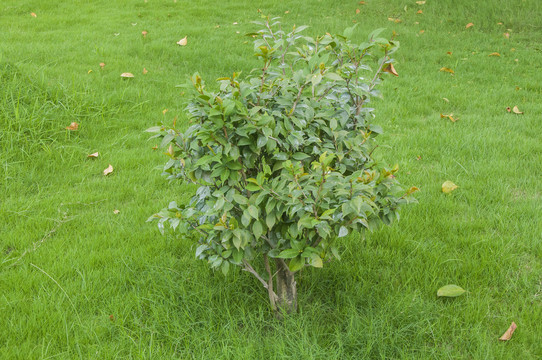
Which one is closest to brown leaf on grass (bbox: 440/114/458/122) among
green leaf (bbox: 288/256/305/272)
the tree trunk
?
the tree trunk

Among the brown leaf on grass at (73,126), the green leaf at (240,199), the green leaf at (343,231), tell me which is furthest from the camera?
the brown leaf on grass at (73,126)

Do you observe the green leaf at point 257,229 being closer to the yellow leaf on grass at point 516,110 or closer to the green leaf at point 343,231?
the green leaf at point 343,231

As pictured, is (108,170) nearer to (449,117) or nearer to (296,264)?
(296,264)

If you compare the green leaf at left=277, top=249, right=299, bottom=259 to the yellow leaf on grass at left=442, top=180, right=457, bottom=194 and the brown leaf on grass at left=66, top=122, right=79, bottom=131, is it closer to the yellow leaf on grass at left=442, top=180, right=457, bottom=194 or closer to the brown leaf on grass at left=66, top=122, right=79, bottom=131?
the yellow leaf on grass at left=442, top=180, right=457, bottom=194

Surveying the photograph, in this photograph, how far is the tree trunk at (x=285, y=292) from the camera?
240cm

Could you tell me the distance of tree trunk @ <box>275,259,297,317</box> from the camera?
2404 mm

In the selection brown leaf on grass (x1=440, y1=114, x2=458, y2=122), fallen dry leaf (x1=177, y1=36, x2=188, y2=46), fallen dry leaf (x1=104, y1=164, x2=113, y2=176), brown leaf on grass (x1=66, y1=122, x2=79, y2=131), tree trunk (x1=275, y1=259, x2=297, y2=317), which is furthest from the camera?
fallen dry leaf (x1=177, y1=36, x2=188, y2=46)

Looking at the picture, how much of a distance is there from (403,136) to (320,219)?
9.68 feet

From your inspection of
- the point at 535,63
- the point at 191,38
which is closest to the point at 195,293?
the point at 191,38

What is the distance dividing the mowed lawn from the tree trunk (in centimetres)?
9

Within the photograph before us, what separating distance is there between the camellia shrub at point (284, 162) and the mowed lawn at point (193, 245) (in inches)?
15.2

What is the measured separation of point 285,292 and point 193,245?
66 centimetres

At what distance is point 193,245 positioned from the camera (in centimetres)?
282

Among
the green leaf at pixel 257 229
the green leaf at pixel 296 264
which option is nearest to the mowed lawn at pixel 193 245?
the green leaf at pixel 296 264
